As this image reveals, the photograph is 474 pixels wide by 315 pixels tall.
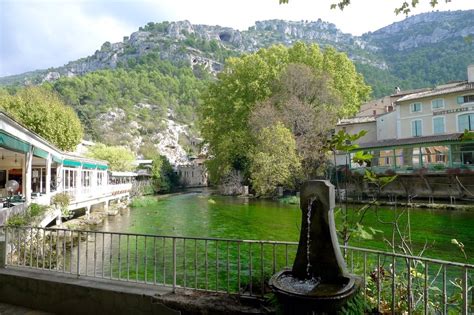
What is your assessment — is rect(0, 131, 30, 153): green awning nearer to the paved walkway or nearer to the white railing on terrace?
the paved walkway

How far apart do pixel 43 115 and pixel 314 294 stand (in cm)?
2634

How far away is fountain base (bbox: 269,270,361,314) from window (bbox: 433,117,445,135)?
108 ft

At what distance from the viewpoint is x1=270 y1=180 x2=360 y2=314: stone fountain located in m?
3.15

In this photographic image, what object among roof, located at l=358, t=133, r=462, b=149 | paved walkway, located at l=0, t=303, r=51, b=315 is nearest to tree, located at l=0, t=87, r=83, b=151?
paved walkway, located at l=0, t=303, r=51, b=315

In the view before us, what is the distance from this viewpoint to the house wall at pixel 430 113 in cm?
2981

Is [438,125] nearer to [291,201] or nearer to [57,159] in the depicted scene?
[291,201]

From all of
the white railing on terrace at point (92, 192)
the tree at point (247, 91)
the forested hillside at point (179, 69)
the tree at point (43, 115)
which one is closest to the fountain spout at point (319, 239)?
the white railing on terrace at point (92, 192)

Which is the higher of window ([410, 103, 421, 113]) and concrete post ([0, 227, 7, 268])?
window ([410, 103, 421, 113])

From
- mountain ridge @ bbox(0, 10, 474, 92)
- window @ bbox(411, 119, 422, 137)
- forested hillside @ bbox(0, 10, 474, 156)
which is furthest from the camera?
mountain ridge @ bbox(0, 10, 474, 92)

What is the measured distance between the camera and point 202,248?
12.5 metres

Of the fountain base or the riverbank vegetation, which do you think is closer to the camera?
the fountain base

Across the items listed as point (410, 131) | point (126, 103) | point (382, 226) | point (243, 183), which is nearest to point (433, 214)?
point (382, 226)

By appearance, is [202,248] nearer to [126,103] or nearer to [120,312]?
[120,312]

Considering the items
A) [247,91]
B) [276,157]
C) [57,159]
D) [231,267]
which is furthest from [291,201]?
[231,267]
